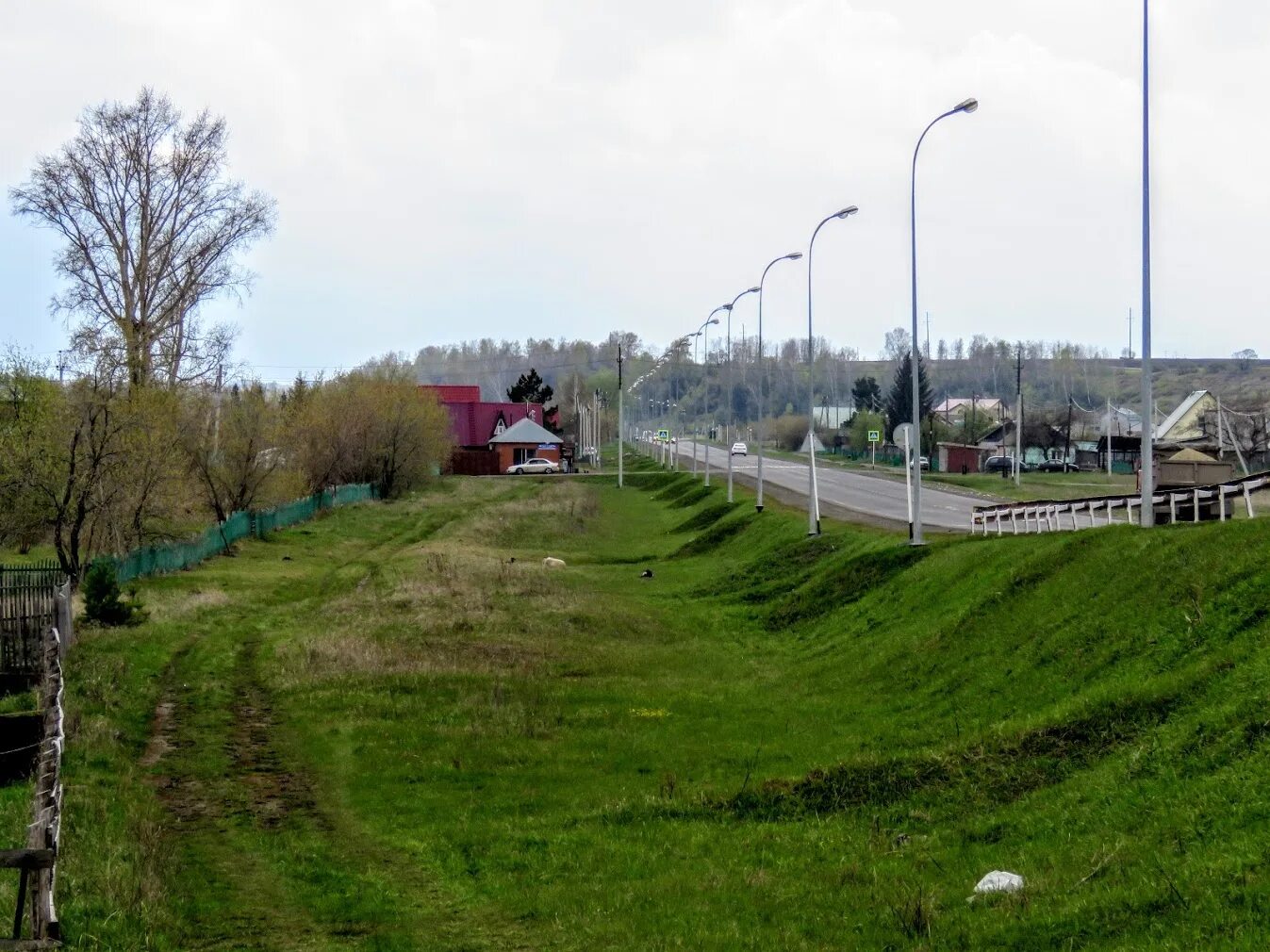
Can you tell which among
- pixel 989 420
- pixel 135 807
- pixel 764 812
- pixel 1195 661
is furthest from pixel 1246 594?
pixel 989 420

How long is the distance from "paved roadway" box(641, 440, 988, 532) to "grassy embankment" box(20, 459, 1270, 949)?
15.5m

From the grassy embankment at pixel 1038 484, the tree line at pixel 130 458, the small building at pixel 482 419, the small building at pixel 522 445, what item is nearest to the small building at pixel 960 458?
the grassy embankment at pixel 1038 484

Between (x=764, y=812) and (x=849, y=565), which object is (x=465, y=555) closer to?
(x=849, y=565)

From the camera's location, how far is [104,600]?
85.5ft

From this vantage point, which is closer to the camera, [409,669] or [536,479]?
[409,669]

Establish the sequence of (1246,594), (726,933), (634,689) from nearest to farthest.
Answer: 1. (726,933)
2. (1246,594)
3. (634,689)

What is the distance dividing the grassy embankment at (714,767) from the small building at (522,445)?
79.3 metres

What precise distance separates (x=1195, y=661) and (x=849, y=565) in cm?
1692

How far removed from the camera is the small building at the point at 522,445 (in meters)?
109

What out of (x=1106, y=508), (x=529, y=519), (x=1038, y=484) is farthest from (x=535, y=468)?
(x=1106, y=508)

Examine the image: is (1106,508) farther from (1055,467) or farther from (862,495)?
(1055,467)

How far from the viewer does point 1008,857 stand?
34.8 feet

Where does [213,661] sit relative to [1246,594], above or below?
below

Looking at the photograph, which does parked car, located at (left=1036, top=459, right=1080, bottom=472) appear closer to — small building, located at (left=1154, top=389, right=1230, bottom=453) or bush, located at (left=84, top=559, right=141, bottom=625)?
small building, located at (left=1154, top=389, right=1230, bottom=453)
